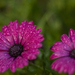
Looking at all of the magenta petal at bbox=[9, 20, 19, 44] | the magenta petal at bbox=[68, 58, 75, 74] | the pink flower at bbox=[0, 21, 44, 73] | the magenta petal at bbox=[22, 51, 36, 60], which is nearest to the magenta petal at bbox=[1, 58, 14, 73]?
the pink flower at bbox=[0, 21, 44, 73]

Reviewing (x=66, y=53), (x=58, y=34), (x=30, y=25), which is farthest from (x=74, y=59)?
(x=58, y=34)

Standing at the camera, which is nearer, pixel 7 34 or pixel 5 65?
pixel 5 65

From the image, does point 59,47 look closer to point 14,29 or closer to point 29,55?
point 29,55

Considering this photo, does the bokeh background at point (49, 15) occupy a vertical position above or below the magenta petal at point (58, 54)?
above

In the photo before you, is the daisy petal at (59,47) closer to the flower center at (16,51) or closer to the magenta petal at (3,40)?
the flower center at (16,51)

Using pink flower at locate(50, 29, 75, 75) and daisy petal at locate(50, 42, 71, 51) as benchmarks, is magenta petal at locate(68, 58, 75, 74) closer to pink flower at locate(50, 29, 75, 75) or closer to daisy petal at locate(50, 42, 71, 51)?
pink flower at locate(50, 29, 75, 75)

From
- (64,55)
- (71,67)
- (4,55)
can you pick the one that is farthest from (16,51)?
(71,67)

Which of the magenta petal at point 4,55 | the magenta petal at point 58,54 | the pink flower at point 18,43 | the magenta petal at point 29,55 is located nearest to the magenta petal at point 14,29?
the pink flower at point 18,43

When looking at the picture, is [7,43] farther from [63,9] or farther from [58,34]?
[63,9]
